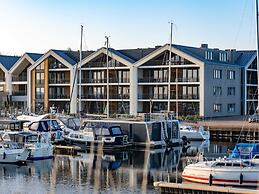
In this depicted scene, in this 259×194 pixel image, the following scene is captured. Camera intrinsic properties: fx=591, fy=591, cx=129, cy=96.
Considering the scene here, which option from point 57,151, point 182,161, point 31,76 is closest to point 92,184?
point 182,161

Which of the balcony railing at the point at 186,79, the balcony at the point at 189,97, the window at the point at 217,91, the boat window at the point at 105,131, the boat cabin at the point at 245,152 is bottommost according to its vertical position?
the boat cabin at the point at 245,152

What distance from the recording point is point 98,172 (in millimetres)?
39469

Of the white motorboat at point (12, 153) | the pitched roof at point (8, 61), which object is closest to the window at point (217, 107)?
the pitched roof at point (8, 61)

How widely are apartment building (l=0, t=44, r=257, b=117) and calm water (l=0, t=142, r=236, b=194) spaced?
2559cm

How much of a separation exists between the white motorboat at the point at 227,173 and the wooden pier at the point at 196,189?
3.44 m

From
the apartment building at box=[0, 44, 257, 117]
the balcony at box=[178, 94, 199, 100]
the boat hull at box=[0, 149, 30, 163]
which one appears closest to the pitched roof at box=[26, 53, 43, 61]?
the apartment building at box=[0, 44, 257, 117]

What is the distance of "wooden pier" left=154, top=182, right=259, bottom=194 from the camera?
29087 mm

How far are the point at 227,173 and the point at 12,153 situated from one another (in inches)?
676

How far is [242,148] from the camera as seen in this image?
3928 centimetres

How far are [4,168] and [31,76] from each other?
49.2m

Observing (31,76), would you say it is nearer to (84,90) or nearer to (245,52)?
(84,90)

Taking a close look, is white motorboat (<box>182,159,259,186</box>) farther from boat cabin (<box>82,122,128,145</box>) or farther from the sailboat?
boat cabin (<box>82,122,128,145</box>)

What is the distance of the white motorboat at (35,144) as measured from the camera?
4481cm

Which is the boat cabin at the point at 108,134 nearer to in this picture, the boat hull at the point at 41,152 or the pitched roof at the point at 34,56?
the boat hull at the point at 41,152
